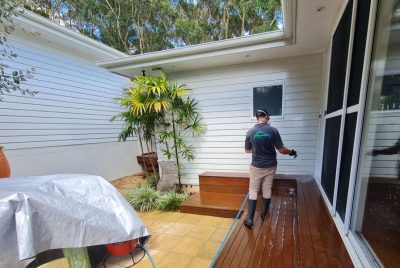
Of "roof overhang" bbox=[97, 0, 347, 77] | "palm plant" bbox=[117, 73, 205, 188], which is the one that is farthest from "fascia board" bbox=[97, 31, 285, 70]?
"palm plant" bbox=[117, 73, 205, 188]

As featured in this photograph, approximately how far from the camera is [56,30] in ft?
12.8

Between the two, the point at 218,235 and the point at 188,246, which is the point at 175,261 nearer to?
the point at 188,246

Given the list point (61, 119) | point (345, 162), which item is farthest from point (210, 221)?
point (61, 119)

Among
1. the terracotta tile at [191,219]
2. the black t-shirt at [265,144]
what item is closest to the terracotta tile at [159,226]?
the terracotta tile at [191,219]

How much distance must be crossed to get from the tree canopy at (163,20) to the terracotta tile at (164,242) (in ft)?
30.1

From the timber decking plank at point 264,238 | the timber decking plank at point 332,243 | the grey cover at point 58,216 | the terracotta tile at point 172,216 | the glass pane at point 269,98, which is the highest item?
the glass pane at point 269,98

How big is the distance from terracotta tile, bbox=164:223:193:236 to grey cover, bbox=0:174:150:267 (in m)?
1.11

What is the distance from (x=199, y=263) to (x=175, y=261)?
11.8 inches

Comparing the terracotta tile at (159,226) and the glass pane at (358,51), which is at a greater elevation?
the glass pane at (358,51)

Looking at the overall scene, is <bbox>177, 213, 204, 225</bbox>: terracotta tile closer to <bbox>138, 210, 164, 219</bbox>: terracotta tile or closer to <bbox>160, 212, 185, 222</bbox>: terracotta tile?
<bbox>160, 212, 185, 222</bbox>: terracotta tile

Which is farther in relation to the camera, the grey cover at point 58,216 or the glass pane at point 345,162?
the glass pane at point 345,162

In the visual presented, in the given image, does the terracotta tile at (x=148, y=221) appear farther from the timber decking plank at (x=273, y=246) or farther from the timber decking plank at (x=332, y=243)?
the timber decking plank at (x=332, y=243)

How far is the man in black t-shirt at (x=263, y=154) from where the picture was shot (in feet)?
7.84

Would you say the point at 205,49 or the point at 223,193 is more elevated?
the point at 205,49
